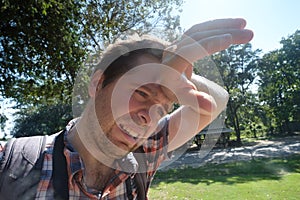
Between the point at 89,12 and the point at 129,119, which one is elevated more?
the point at 89,12

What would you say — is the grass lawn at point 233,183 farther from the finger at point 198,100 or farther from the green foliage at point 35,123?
the green foliage at point 35,123

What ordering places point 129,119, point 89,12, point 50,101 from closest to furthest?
1. point 129,119
2. point 89,12
3. point 50,101

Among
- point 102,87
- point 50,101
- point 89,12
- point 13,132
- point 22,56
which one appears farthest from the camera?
point 13,132

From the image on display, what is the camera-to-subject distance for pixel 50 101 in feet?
25.3

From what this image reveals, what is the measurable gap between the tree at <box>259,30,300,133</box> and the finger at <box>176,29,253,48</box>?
88.8 feet

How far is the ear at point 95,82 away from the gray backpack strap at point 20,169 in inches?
10.4

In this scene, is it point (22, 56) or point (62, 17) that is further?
point (22, 56)

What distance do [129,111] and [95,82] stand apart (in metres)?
0.21

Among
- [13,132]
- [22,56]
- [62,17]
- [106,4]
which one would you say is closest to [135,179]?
[62,17]

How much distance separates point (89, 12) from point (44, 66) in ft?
5.81

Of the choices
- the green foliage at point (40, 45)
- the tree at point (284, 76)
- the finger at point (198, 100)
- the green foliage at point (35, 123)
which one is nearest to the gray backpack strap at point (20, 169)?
the finger at point (198, 100)

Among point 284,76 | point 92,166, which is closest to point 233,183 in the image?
point 92,166

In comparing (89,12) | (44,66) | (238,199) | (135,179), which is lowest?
(238,199)

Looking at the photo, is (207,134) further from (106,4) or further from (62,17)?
(106,4)
